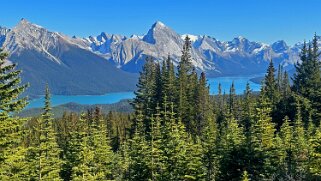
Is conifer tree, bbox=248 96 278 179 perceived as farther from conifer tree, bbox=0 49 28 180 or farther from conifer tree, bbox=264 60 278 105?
conifer tree, bbox=264 60 278 105

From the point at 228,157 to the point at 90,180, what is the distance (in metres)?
10.8

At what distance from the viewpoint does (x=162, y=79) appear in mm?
79250

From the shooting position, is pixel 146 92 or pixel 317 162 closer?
pixel 317 162

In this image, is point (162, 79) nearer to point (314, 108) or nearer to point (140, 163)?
point (314, 108)

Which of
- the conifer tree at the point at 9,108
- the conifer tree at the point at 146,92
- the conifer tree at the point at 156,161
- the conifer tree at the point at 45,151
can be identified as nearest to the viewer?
the conifer tree at the point at 9,108

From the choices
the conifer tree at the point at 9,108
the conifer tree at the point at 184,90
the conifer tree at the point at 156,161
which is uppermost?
the conifer tree at the point at 184,90

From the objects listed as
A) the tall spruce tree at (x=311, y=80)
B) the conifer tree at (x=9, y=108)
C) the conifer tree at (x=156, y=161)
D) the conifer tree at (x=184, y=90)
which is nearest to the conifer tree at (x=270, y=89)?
the tall spruce tree at (x=311, y=80)

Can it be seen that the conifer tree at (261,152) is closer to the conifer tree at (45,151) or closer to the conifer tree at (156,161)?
the conifer tree at (156,161)

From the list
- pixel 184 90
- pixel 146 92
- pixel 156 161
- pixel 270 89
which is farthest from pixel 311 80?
pixel 156 161

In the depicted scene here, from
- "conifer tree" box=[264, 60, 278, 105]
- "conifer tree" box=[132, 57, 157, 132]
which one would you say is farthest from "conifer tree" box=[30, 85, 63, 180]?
"conifer tree" box=[264, 60, 278, 105]

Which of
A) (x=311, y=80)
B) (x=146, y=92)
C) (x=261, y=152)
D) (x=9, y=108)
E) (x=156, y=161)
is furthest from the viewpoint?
(x=146, y=92)

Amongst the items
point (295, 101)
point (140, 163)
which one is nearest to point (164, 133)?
point (140, 163)

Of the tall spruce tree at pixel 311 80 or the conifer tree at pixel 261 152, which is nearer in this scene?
the conifer tree at pixel 261 152

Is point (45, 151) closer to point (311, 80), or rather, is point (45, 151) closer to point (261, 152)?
point (261, 152)
